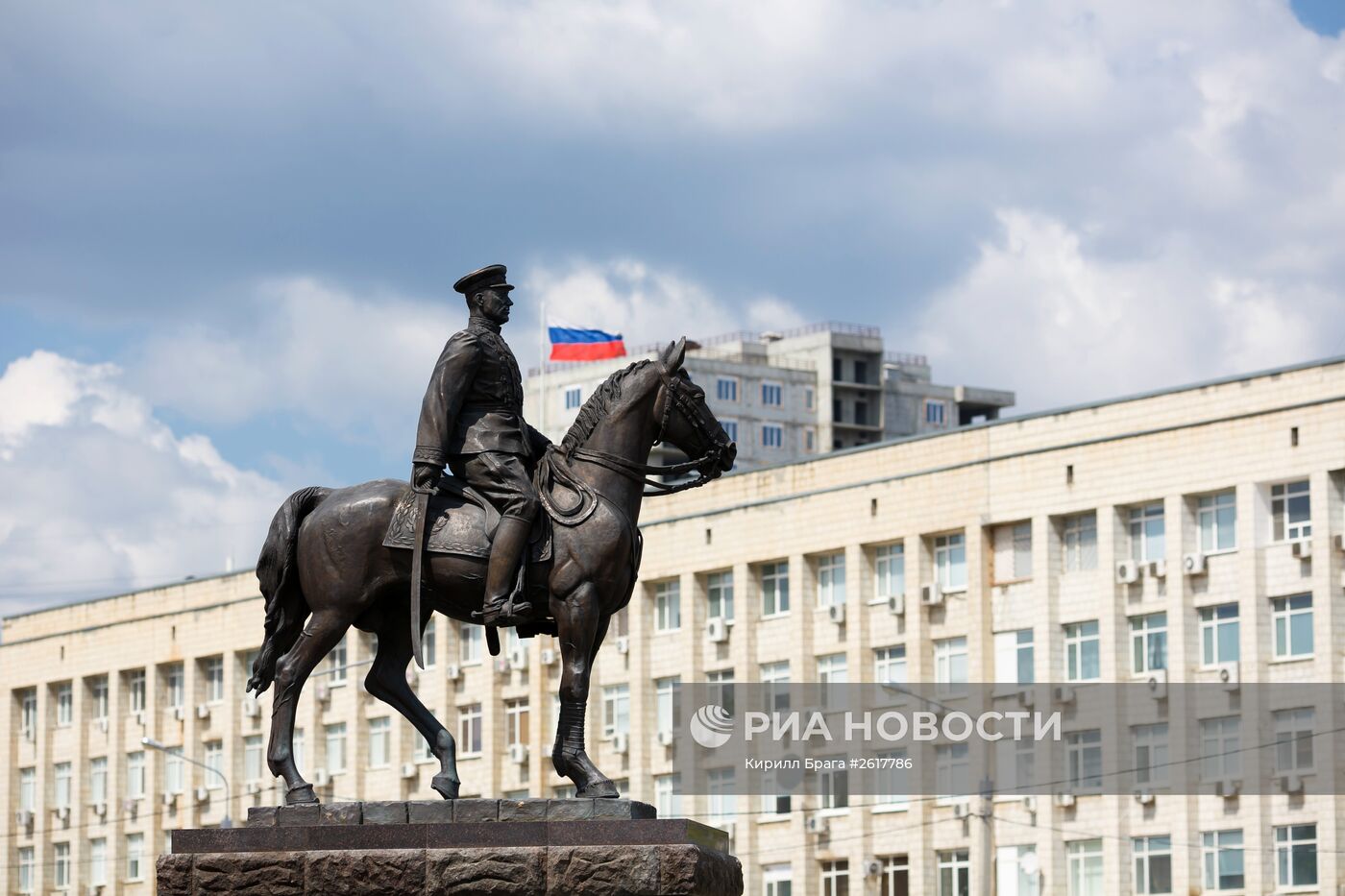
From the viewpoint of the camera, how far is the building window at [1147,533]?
67750 millimetres

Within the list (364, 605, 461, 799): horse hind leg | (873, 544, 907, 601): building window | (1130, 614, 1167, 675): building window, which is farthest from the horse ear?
(873, 544, 907, 601): building window

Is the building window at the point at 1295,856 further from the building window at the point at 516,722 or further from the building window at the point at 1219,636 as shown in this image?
the building window at the point at 516,722

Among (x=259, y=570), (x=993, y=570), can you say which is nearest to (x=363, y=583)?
(x=259, y=570)

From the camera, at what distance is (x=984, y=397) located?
155 metres

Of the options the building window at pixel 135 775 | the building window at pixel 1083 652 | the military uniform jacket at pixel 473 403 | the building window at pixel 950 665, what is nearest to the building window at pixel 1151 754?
the building window at pixel 1083 652

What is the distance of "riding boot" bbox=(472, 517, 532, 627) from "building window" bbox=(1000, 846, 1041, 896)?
50.6 metres

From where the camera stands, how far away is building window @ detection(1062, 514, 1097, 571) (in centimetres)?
6938

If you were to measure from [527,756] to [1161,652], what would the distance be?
21.5 meters

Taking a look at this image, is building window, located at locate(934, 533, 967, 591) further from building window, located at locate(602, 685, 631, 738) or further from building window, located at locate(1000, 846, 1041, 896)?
building window, located at locate(602, 685, 631, 738)

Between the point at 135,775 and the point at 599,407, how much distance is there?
250 ft

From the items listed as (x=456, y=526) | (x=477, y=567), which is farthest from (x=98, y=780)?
(x=477, y=567)

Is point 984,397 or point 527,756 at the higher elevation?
point 984,397

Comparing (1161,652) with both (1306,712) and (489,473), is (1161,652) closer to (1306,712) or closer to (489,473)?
(1306,712)

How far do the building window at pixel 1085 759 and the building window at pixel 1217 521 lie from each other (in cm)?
557
